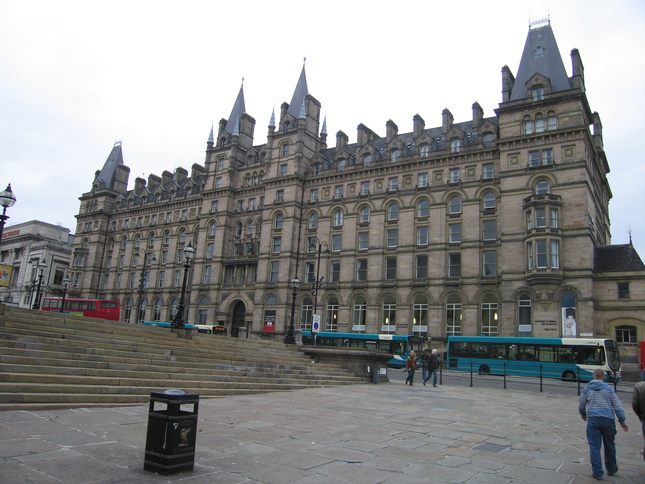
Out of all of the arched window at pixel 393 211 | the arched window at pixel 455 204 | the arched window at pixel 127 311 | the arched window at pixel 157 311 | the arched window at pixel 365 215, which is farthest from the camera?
the arched window at pixel 127 311

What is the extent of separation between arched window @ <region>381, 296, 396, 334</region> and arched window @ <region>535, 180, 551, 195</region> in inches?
628

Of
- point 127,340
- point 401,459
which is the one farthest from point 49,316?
point 401,459

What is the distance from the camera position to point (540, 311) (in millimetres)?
37344

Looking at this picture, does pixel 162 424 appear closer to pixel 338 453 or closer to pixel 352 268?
pixel 338 453

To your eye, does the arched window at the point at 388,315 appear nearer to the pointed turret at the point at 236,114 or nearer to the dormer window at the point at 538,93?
the dormer window at the point at 538,93

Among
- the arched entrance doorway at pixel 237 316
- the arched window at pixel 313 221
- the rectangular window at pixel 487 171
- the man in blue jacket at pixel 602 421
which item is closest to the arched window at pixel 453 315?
the rectangular window at pixel 487 171

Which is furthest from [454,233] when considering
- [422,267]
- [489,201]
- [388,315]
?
[388,315]

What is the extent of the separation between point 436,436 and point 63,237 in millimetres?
97831

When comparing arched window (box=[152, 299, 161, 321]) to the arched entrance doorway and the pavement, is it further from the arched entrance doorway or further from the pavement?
the pavement

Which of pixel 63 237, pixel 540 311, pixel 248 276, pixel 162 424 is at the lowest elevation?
pixel 162 424

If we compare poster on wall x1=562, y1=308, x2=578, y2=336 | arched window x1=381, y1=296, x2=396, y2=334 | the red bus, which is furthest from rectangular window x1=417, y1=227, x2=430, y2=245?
the red bus

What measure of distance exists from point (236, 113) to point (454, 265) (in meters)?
37.0

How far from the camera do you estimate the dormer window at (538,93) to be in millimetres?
41684

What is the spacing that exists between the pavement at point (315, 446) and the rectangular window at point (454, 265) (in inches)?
1158
